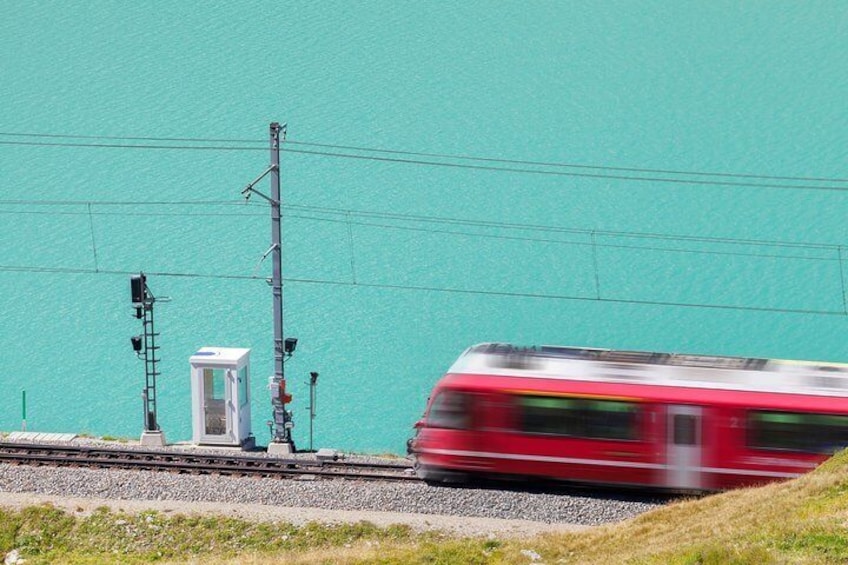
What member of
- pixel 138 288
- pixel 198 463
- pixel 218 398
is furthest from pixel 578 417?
pixel 138 288

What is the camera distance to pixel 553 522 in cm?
2417

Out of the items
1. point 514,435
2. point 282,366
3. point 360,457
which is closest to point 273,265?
point 282,366

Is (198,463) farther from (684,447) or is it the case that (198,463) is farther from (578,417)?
(684,447)

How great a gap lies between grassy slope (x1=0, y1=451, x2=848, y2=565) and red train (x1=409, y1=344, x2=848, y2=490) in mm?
1086

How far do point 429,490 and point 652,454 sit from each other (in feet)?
15.2

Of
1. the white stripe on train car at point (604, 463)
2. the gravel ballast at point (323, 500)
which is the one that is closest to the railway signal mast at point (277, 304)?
the gravel ballast at point (323, 500)

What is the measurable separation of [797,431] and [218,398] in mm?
14104

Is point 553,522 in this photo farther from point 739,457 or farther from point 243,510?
point 243,510

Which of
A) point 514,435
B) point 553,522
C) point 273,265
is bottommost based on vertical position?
→ point 553,522

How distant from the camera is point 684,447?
2297 cm

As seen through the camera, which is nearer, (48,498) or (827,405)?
(827,405)

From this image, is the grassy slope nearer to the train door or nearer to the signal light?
the train door

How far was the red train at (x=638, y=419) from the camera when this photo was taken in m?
22.6

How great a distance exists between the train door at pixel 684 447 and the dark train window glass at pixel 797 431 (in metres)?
0.90
